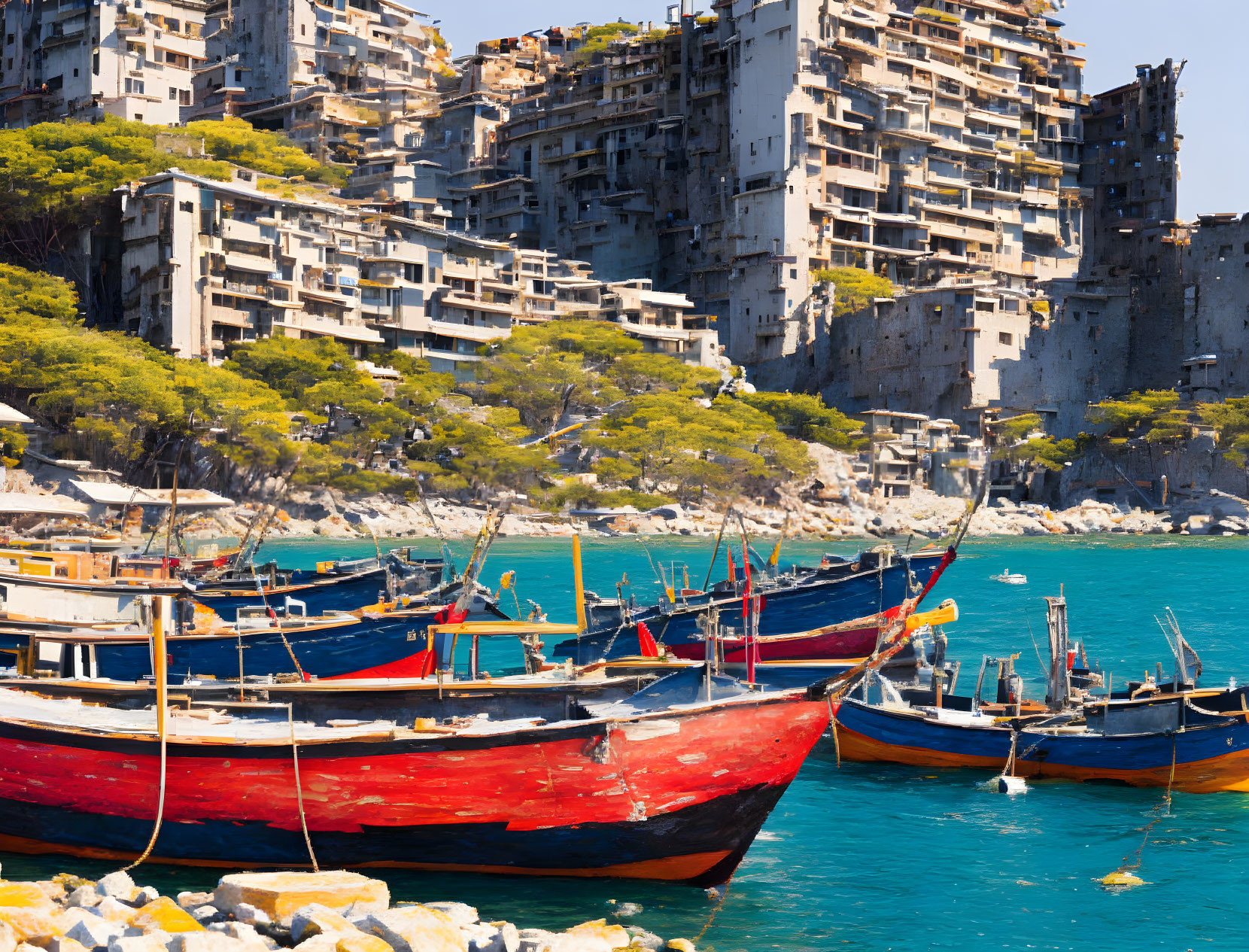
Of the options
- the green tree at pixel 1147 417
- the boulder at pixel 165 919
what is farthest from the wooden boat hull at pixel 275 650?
the green tree at pixel 1147 417

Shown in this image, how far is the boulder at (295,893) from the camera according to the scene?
11078mm

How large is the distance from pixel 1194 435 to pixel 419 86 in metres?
56.0

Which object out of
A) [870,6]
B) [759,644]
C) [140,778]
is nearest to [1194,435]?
[870,6]

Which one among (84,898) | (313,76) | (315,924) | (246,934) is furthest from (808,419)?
(246,934)

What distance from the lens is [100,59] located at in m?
77.8

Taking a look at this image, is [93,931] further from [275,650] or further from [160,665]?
[275,650]

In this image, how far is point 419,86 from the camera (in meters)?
98.7

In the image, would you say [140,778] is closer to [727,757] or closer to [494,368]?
[727,757]

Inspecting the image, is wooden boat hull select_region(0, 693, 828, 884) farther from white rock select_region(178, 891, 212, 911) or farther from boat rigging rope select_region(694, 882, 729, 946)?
white rock select_region(178, 891, 212, 911)

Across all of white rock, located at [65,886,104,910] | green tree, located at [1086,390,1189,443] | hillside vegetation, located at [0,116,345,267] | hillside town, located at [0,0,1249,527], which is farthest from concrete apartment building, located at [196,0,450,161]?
white rock, located at [65,886,104,910]

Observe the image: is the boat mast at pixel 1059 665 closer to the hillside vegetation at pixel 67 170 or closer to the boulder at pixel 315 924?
the boulder at pixel 315 924

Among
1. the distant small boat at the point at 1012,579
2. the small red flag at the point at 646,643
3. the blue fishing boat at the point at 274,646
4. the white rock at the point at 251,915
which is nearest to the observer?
the white rock at the point at 251,915

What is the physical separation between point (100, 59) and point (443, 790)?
74.3 m

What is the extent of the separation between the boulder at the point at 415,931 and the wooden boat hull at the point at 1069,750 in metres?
8.98
